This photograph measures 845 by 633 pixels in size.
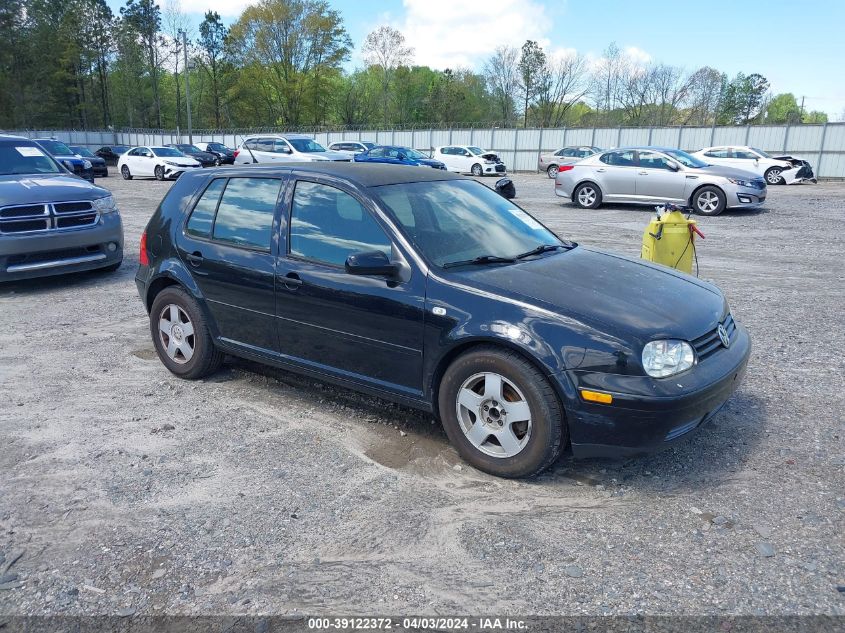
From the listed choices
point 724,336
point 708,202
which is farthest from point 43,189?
point 708,202

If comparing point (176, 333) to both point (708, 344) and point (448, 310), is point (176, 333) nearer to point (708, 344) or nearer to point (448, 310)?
point (448, 310)

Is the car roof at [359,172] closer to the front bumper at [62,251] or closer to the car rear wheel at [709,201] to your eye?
the front bumper at [62,251]

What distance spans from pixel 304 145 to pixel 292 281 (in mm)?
24434

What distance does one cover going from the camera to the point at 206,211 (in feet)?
17.0

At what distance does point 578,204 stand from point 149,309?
14.8 m

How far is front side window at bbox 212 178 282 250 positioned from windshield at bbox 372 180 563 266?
0.88m

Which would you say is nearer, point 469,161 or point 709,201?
point 709,201

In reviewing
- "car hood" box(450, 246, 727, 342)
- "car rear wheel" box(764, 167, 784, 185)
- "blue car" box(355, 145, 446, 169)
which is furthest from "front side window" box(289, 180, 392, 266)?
"car rear wheel" box(764, 167, 784, 185)

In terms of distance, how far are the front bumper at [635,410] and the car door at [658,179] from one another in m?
14.4

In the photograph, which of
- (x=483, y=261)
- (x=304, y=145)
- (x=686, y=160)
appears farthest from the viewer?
(x=304, y=145)

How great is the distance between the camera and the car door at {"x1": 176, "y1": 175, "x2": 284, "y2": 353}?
185 inches

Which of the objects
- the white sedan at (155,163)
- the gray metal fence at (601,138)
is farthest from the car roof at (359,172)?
the gray metal fence at (601,138)

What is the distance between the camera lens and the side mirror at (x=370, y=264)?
392 cm

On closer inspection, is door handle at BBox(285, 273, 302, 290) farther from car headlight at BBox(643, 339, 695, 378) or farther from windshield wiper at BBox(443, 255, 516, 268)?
car headlight at BBox(643, 339, 695, 378)
